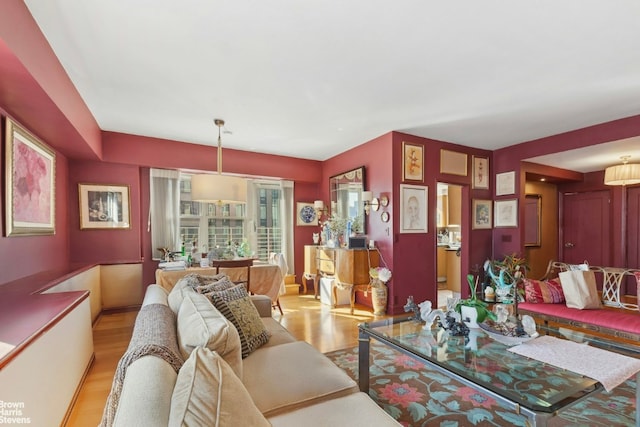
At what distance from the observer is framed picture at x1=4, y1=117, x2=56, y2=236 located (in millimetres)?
2438

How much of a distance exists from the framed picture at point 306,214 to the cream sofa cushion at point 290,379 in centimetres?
400

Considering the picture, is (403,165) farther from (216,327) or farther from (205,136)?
(216,327)

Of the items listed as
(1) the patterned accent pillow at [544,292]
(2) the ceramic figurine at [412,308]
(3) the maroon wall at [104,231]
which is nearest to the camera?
(2) the ceramic figurine at [412,308]

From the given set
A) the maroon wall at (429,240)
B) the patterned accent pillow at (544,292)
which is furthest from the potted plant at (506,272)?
the maroon wall at (429,240)

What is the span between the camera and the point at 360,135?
14.3 feet

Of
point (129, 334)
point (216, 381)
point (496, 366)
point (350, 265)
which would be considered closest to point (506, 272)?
point (496, 366)

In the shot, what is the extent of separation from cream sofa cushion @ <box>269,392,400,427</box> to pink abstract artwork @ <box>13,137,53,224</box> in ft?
9.59

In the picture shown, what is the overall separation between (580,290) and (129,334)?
4802 millimetres

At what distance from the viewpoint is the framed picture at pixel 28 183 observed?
244 centimetres

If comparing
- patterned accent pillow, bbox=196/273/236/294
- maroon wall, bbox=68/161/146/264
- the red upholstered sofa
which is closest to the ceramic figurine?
patterned accent pillow, bbox=196/273/236/294

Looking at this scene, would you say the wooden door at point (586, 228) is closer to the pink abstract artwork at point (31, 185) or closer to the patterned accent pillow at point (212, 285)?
the patterned accent pillow at point (212, 285)

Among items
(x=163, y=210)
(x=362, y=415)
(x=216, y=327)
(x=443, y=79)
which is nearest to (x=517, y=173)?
(x=443, y=79)

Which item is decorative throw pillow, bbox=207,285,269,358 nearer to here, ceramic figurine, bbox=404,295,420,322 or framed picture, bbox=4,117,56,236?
ceramic figurine, bbox=404,295,420,322

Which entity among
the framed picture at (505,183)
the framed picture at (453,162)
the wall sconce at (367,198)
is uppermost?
the framed picture at (453,162)
